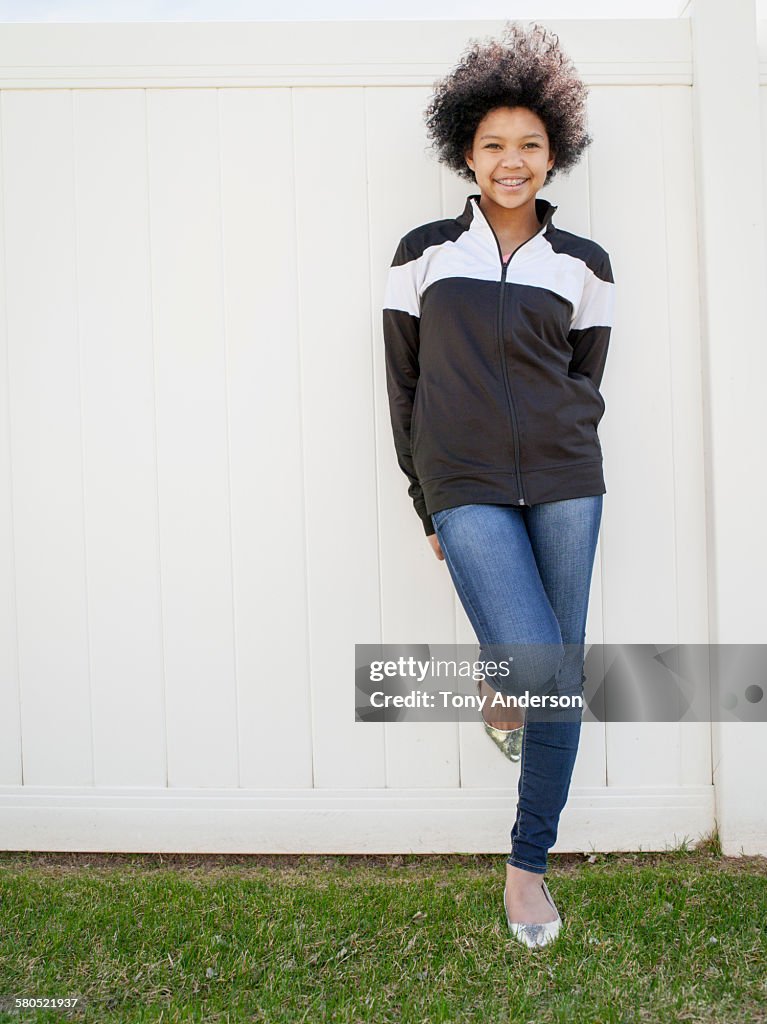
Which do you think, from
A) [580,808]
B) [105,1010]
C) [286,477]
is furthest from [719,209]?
[105,1010]

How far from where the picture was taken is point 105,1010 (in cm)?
192

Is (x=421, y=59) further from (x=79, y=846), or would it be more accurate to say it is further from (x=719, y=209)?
(x=79, y=846)

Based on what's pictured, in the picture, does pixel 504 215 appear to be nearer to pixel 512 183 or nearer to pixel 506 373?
pixel 512 183

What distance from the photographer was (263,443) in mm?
2664

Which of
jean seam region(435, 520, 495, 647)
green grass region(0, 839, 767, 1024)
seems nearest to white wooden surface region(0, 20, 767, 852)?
green grass region(0, 839, 767, 1024)

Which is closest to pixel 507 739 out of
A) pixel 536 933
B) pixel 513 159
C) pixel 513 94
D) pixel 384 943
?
pixel 536 933

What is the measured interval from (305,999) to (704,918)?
102cm

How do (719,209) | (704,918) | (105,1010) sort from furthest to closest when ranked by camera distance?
1. (719,209)
2. (704,918)
3. (105,1010)

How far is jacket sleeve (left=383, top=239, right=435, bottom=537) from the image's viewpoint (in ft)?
7.59

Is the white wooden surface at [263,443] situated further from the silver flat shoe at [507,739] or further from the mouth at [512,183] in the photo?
the mouth at [512,183]

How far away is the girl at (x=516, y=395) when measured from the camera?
6.93 feet

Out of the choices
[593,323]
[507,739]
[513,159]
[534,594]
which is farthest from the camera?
[507,739]

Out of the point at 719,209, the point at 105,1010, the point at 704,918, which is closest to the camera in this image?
the point at 105,1010

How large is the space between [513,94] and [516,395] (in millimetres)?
815
